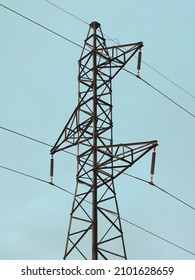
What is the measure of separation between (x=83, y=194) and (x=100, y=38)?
760 cm

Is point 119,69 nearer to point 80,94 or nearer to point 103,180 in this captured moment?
point 80,94

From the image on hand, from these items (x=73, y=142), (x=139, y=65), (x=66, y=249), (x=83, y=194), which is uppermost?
(x=139, y=65)

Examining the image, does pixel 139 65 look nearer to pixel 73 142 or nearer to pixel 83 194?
pixel 73 142

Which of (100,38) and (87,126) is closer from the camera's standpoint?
(87,126)

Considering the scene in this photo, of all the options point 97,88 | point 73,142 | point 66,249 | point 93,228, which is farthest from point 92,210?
point 97,88

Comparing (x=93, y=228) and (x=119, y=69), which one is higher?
(x=119, y=69)

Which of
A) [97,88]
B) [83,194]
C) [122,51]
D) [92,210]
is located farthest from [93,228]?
[122,51]

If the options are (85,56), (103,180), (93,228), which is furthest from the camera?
(85,56)

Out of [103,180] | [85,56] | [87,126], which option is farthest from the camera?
[85,56]

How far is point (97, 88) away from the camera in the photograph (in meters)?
24.2

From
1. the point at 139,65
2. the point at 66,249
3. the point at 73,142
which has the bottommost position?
the point at 66,249

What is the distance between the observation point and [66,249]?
22188 millimetres

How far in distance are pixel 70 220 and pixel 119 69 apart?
718cm

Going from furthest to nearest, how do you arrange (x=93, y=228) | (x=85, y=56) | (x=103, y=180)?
1. (x=85, y=56)
2. (x=103, y=180)
3. (x=93, y=228)
